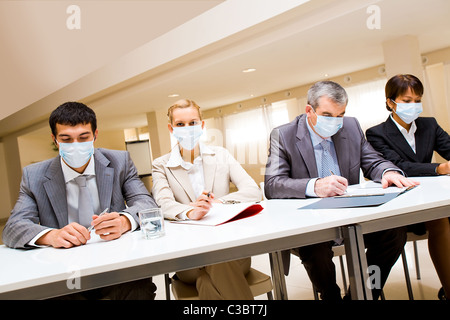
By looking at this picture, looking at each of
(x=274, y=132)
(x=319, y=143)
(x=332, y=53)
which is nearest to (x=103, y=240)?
(x=274, y=132)

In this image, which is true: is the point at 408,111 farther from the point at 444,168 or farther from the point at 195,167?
the point at 195,167

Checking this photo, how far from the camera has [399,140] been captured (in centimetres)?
230

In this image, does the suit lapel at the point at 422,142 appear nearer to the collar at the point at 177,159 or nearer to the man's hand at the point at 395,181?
the man's hand at the point at 395,181

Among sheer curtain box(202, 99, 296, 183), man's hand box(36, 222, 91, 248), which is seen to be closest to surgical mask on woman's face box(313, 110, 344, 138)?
man's hand box(36, 222, 91, 248)

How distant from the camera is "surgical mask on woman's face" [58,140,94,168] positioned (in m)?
1.60

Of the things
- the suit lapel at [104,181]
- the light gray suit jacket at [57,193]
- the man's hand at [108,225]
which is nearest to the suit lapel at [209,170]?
the light gray suit jacket at [57,193]

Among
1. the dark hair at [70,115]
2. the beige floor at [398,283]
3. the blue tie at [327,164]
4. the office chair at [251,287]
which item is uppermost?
the dark hair at [70,115]

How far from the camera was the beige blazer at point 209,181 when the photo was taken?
1.88m

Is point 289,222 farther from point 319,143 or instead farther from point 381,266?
point 319,143

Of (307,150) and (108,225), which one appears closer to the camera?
(108,225)

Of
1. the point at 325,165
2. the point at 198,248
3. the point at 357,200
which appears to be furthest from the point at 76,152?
the point at 325,165

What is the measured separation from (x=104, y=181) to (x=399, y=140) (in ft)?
5.75
